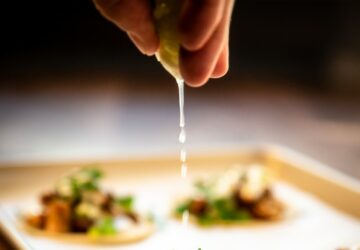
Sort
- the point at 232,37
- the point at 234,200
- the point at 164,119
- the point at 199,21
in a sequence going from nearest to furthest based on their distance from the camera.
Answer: the point at 199,21
the point at 234,200
the point at 164,119
the point at 232,37

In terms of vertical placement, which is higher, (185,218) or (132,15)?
(185,218)

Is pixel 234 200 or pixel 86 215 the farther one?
pixel 234 200

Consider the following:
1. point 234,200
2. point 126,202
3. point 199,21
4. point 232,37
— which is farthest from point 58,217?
point 232,37

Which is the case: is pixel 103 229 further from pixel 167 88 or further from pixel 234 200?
pixel 167 88

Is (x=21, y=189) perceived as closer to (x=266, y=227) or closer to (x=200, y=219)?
(x=200, y=219)

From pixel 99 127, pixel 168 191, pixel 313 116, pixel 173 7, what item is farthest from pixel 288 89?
pixel 173 7

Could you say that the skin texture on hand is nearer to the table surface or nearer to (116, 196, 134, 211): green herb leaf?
(116, 196, 134, 211): green herb leaf

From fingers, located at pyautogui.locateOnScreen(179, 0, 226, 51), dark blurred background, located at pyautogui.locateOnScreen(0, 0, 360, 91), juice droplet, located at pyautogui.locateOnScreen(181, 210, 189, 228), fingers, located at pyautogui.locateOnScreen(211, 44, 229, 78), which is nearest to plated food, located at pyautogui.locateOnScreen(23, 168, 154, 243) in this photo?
juice droplet, located at pyautogui.locateOnScreen(181, 210, 189, 228)
